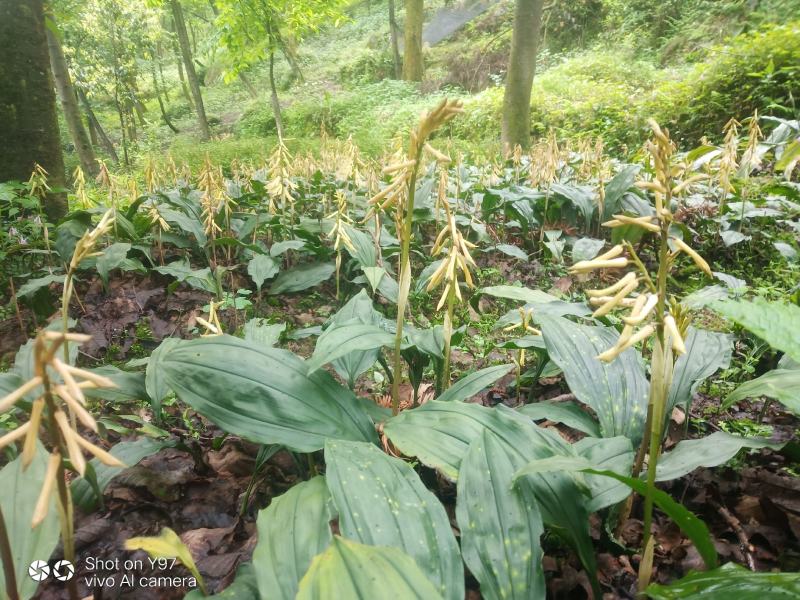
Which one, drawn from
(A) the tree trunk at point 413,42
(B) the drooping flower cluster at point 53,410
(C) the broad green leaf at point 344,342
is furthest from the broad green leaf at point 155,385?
(A) the tree trunk at point 413,42

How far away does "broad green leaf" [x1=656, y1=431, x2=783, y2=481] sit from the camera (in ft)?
4.41

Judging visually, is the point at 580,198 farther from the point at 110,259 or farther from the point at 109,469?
the point at 109,469

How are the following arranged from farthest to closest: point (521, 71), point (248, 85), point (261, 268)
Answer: point (248, 85), point (521, 71), point (261, 268)

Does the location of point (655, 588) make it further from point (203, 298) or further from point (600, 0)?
point (600, 0)

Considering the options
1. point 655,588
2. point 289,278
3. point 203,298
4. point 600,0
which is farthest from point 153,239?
point 600,0

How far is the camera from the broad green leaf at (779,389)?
1.12 meters

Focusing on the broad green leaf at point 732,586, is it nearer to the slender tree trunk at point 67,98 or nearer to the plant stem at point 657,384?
the plant stem at point 657,384

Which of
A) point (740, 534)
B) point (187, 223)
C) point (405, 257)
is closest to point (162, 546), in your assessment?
point (405, 257)

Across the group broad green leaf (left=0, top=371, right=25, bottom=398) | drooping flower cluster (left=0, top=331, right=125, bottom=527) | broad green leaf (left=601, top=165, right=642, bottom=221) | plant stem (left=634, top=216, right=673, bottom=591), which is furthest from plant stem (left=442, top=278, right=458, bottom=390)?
broad green leaf (left=601, top=165, right=642, bottom=221)

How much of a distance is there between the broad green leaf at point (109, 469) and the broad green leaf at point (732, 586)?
159 cm

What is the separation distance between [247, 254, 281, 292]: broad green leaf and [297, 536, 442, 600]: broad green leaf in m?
2.56

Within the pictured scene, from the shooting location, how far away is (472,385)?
182cm

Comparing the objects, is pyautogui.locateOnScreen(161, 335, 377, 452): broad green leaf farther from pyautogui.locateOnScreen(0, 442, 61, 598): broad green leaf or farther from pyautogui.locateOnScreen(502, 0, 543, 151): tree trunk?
pyautogui.locateOnScreen(502, 0, 543, 151): tree trunk

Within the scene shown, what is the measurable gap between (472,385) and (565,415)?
37cm
